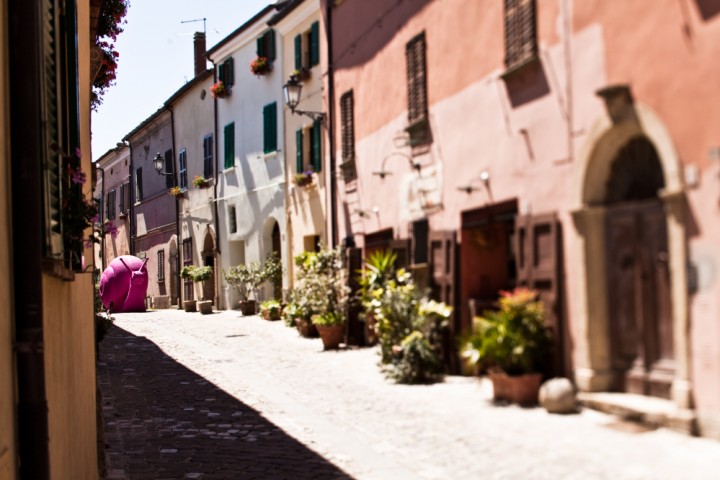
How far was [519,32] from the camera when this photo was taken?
446 inches

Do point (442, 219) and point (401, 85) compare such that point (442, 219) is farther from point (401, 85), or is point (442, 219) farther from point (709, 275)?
point (709, 275)

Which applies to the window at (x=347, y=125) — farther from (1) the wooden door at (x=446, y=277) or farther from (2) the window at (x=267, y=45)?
(2) the window at (x=267, y=45)

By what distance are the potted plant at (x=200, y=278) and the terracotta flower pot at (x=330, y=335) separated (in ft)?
36.5

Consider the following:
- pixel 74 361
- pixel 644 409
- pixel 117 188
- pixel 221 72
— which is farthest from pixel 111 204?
pixel 74 361

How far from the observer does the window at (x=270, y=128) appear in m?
24.3

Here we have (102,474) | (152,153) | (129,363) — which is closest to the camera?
(102,474)

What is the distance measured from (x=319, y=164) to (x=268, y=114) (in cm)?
424

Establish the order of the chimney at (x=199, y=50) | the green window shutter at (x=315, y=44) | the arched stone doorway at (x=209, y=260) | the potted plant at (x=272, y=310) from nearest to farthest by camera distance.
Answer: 1. the green window shutter at (x=315, y=44)
2. the potted plant at (x=272, y=310)
3. the arched stone doorway at (x=209, y=260)
4. the chimney at (x=199, y=50)

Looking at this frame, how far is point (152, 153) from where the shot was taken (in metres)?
36.5

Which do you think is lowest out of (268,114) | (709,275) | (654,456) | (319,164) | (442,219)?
(654,456)

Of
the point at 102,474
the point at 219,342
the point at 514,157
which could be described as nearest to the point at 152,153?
the point at 219,342

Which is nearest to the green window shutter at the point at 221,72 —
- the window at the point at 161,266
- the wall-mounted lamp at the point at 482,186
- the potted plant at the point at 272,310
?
the potted plant at the point at 272,310

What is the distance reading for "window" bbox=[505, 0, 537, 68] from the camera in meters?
11.0

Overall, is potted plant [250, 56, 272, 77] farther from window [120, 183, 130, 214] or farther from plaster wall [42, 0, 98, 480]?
plaster wall [42, 0, 98, 480]
